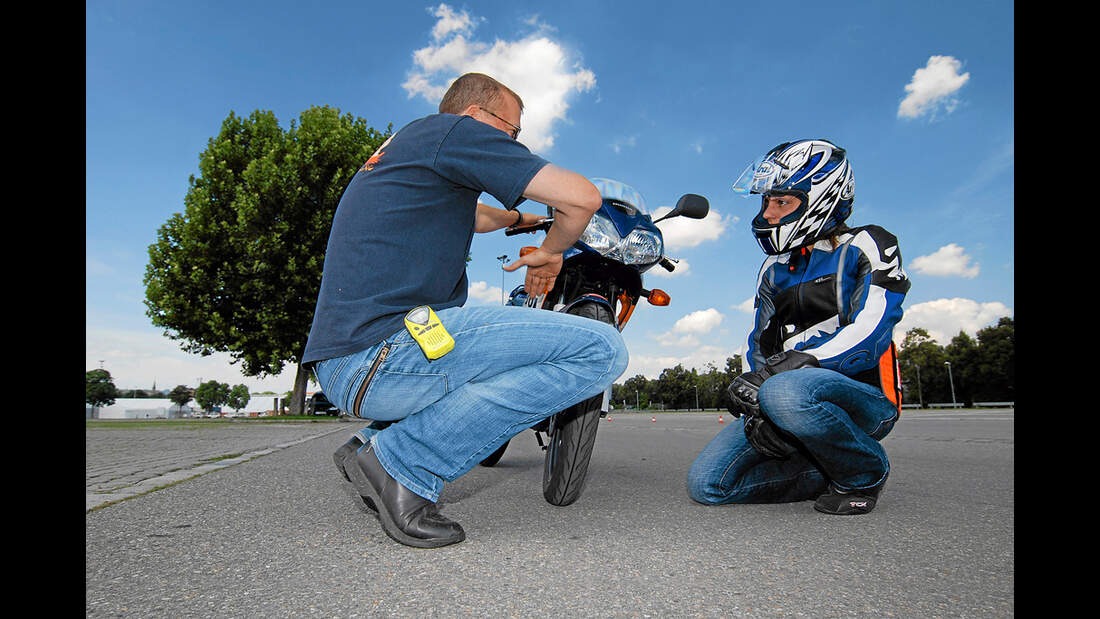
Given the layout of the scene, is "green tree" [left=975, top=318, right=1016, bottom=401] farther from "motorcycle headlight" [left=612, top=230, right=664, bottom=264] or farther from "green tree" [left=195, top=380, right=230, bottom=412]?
"green tree" [left=195, top=380, right=230, bottom=412]


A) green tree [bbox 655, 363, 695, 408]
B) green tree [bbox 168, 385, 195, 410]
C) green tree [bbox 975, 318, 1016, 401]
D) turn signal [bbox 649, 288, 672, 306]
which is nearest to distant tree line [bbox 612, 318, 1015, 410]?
green tree [bbox 975, 318, 1016, 401]

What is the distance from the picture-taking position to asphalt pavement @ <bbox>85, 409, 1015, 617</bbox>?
1449 mm

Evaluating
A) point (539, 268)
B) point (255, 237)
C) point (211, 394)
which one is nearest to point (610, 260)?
point (539, 268)

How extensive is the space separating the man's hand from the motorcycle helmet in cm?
107

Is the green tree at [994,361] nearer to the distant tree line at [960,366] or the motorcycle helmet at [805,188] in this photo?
the distant tree line at [960,366]

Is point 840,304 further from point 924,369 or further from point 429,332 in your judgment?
point 924,369

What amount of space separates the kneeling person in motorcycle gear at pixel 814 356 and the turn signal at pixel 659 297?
56 cm

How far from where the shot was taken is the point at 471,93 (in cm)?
253

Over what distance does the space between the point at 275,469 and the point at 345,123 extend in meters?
19.1

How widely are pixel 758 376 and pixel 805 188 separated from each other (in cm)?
98

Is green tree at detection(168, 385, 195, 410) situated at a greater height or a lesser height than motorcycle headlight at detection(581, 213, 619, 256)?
lesser

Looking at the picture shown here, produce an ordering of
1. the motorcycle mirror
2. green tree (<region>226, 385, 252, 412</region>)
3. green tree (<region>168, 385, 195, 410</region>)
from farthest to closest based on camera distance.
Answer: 1. green tree (<region>226, 385, 252, 412</region>)
2. green tree (<region>168, 385, 195, 410</region>)
3. the motorcycle mirror

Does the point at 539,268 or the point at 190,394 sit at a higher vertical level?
the point at 539,268

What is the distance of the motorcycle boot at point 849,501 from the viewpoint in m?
2.63
